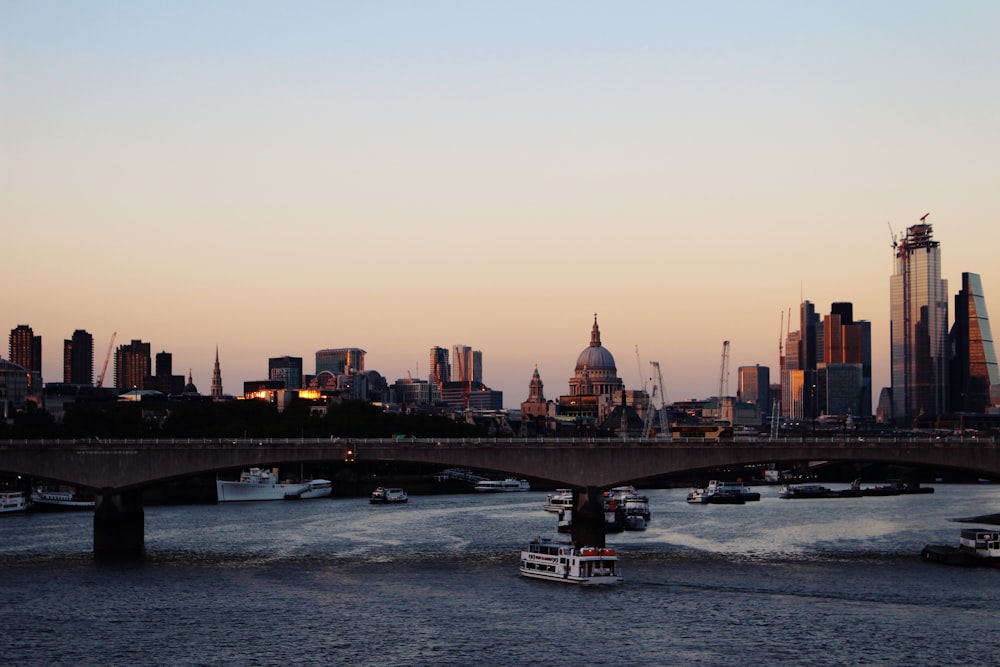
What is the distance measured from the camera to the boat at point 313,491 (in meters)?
173

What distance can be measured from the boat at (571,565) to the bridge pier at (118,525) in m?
32.0

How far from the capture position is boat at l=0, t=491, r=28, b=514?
494 ft

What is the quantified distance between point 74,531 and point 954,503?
353 ft

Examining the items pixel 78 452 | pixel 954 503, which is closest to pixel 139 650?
pixel 78 452

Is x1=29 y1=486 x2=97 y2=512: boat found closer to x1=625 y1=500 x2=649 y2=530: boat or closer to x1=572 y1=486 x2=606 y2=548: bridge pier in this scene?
x1=625 y1=500 x2=649 y2=530: boat

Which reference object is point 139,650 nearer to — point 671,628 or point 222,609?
point 222,609

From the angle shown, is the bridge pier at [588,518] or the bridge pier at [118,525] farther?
the bridge pier at [588,518]

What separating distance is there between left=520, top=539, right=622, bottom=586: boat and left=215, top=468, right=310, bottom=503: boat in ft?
268

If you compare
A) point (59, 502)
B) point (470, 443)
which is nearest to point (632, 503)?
point (470, 443)

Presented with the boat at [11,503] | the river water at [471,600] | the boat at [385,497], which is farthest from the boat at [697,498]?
the boat at [11,503]

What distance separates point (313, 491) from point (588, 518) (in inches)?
2969

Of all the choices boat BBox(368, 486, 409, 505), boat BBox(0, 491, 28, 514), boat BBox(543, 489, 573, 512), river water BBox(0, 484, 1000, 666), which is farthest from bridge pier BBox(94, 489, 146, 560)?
boat BBox(543, 489, 573, 512)

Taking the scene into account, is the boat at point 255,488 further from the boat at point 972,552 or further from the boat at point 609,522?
the boat at point 972,552

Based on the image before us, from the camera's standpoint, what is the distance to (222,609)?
78.7 metres
